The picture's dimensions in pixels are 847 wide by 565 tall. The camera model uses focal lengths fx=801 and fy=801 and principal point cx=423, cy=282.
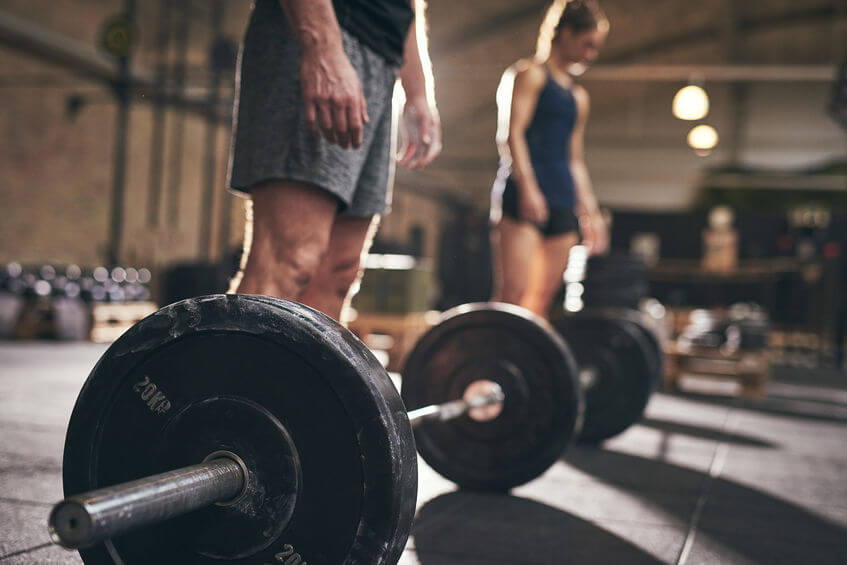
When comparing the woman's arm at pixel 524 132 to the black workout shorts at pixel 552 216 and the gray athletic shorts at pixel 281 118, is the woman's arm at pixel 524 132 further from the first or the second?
the gray athletic shorts at pixel 281 118

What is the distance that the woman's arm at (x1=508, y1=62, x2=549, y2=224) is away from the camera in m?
2.24

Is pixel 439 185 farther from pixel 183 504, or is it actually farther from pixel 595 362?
pixel 183 504

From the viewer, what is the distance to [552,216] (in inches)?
93.5

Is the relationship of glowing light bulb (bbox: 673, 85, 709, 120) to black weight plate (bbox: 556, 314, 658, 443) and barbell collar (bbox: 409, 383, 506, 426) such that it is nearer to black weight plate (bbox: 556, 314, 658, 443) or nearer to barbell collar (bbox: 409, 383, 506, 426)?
black weight plate (bbox: 556, 314, 658, 443)

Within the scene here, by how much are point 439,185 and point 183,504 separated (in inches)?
641

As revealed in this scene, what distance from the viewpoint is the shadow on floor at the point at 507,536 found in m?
1.22

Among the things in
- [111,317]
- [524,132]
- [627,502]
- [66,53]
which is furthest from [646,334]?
[66,53]

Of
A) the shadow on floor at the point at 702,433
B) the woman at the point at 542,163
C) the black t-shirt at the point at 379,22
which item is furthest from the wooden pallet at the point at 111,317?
the black t-shirt at the point at 379,22

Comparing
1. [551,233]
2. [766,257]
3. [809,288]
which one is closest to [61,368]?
[551,233]

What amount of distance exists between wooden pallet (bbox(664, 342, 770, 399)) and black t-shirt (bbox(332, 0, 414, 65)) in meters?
3.65

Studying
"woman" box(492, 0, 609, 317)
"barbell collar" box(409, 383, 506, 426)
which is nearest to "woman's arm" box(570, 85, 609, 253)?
"woman" box(492, 0, 609, 317)

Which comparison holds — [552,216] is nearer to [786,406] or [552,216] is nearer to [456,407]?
[456,407]

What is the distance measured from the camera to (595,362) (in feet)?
7.75

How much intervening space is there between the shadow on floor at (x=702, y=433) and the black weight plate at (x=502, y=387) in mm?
1314
